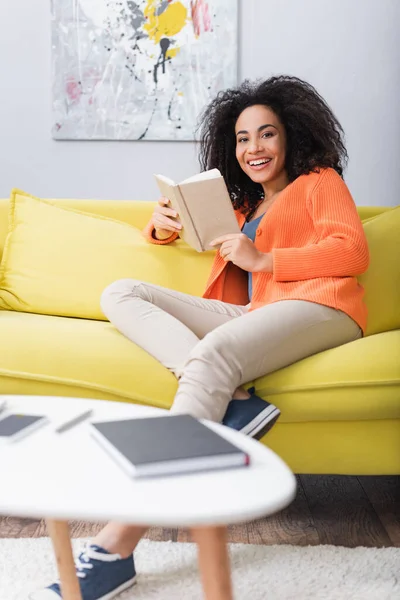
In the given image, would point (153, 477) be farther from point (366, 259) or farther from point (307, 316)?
point (366, 259)

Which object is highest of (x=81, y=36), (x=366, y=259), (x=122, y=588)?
(x=81, y=36)

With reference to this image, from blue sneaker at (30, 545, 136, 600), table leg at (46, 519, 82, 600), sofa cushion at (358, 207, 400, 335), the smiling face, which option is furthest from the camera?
the smiling face

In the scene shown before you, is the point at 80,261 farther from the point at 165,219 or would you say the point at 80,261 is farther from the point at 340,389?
the point at 340,389

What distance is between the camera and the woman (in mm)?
1449

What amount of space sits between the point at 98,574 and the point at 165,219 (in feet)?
3.59

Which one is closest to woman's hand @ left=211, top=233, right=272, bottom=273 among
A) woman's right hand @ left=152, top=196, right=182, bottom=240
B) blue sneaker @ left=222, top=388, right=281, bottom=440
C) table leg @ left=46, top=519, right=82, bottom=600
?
woman's right hand @ left=152, top=196, right=182, bottom=240

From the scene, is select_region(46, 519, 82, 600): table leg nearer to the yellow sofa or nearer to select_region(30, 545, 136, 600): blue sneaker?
select_region(30, 545, 136, 600): blue sneaker

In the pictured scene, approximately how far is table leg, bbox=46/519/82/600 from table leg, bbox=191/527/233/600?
0.28 meters

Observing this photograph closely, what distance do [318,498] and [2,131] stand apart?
6.56ft

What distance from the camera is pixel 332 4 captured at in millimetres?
2822

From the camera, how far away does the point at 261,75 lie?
288 cm

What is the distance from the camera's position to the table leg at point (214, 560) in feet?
2.79

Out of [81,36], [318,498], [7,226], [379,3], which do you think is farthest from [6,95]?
[318,498]

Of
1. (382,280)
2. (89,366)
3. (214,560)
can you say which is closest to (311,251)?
(382,280)
